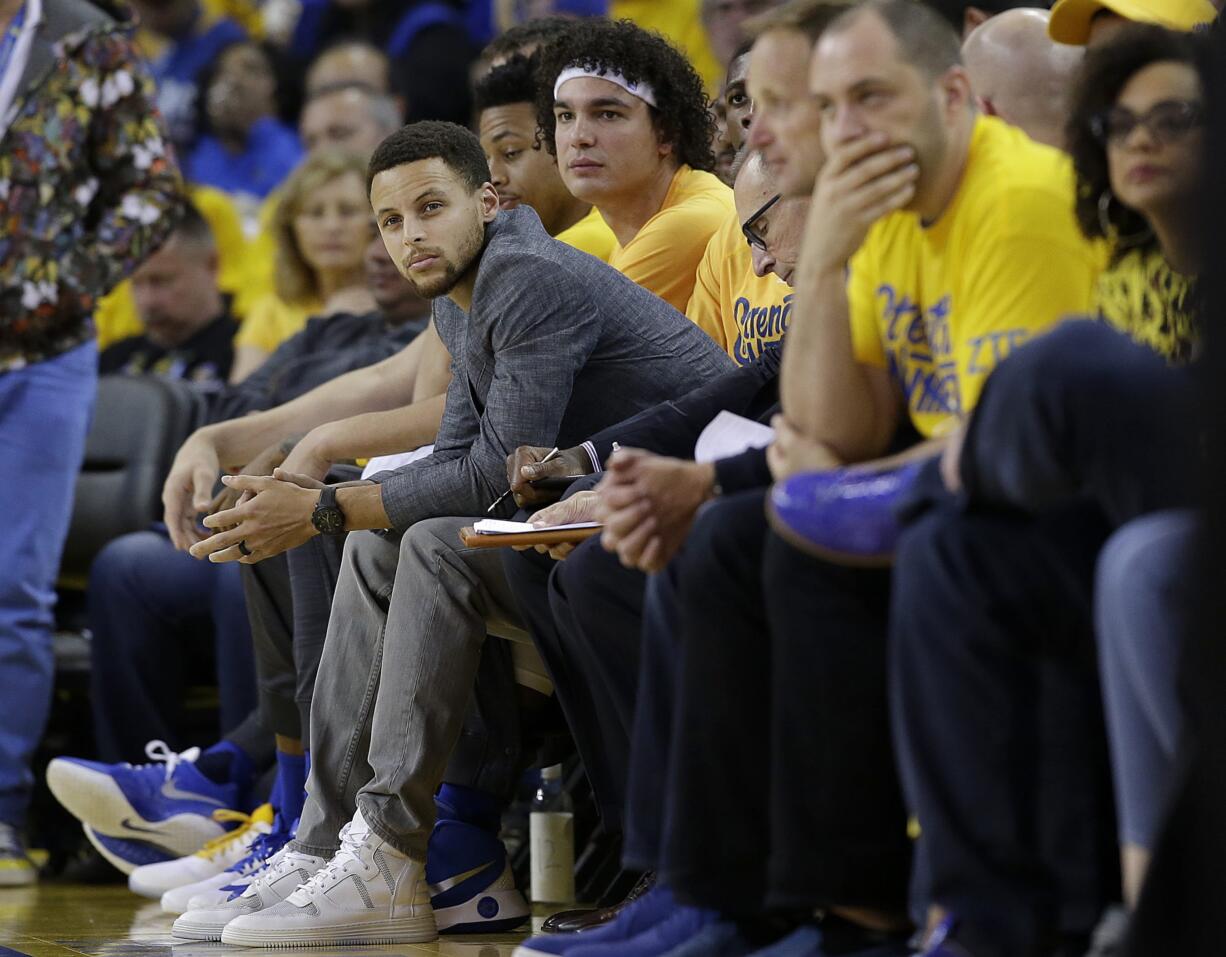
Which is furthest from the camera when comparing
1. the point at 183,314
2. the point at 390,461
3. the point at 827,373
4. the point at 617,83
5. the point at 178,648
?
the point at 183,314

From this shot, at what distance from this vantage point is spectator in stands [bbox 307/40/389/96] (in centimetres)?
777

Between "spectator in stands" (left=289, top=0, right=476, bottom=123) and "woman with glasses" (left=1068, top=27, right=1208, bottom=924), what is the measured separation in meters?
5.32

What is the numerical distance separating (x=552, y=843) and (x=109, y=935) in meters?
0.79

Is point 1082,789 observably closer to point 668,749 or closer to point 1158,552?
point 1158,552

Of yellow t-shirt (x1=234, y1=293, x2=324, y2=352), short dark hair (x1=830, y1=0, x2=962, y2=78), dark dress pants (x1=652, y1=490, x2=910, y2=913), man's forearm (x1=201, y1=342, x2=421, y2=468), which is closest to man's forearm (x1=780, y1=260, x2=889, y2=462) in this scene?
dark dress pants (x1=652, y1=490, x2=910, y2=913)

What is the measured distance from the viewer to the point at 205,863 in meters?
3.70

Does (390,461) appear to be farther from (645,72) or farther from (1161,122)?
(1161,122)

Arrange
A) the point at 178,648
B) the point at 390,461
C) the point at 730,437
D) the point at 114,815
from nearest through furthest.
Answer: the point at 730,437
the point at 390,461
the point at 114,815
the point at 178,648

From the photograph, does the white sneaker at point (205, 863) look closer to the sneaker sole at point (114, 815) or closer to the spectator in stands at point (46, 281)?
the sneaker sole at point (114, 815)

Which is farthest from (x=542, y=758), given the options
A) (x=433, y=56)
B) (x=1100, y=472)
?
(x=433, y=56)

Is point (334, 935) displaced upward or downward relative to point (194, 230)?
downward

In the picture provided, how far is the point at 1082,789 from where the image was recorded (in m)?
1.71

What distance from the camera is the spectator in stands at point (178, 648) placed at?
3.88m

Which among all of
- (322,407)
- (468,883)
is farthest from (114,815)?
(468,883)
